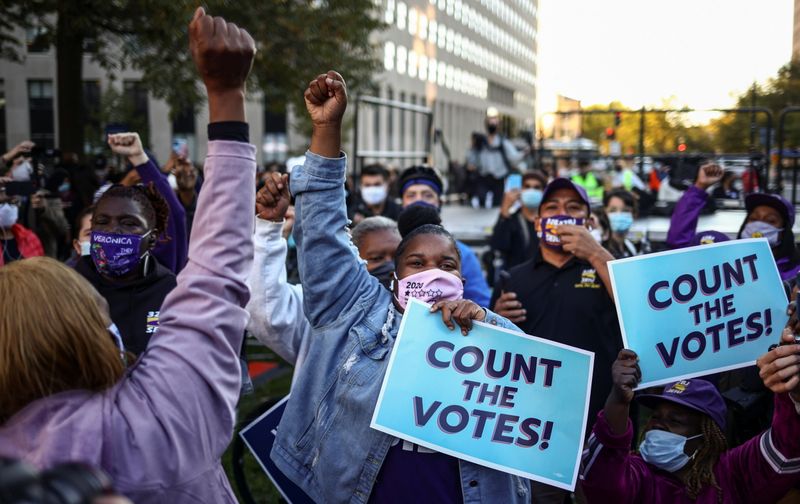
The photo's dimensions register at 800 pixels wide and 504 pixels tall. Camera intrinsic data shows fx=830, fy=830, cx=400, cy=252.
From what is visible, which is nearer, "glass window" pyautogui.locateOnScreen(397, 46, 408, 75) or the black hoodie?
the black hoodie

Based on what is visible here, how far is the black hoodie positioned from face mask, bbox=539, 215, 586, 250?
6.49 feet

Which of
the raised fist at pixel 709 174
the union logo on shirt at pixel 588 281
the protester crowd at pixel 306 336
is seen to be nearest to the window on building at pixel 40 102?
the protester crowd at pixel 306 336

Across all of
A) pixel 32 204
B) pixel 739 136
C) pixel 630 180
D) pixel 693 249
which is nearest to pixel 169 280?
pixel 693 249

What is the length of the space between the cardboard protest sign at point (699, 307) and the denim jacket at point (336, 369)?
85 cm

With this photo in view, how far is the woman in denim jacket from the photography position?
2734 millimetres

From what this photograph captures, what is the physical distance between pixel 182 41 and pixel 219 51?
15481 mm

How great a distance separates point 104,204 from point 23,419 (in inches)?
92.4

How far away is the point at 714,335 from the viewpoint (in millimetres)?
3654

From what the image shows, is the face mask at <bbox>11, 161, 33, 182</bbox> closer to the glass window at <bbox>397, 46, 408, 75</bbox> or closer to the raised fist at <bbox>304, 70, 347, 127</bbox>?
the raised fist at <bbox>304, 70, 347, 127</bbox>

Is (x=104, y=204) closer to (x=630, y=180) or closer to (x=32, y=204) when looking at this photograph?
(x=32, y=204)

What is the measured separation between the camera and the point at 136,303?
3.79 m

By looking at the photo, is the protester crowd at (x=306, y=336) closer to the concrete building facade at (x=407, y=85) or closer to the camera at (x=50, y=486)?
the camera at (x=50, y=486)

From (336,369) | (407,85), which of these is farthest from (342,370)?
(407,85)

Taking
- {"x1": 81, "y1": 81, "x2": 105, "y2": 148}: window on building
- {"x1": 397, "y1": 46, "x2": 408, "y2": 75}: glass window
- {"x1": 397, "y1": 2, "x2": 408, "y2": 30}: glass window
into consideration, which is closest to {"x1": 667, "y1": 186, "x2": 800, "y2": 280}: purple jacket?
{"x1": 81, "y1": 81, "x2": 105, "y2": 148}: window on building
